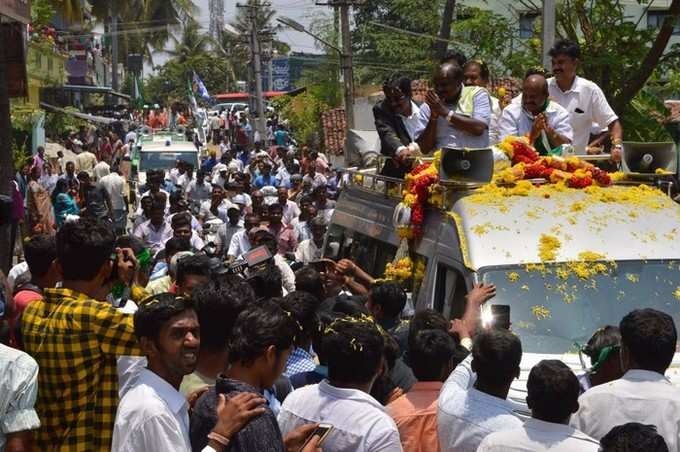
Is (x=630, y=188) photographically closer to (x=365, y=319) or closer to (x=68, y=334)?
(x=365, y=319)

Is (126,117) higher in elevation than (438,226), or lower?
lower

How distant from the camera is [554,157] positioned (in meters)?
8.96

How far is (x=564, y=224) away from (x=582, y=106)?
2509mm

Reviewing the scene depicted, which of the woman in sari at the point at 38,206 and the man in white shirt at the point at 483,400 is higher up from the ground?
the man in white shirt at the point at 483,400

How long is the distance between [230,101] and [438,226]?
82396mm

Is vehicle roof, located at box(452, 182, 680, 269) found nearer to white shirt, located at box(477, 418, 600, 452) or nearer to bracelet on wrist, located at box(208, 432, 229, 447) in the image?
white shirt, located at box(477, 418, 600, 452)

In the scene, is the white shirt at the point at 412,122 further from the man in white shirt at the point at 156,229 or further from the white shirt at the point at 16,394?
the white shirt at the point at 16,394

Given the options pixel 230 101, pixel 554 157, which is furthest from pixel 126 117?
pixel 554 157

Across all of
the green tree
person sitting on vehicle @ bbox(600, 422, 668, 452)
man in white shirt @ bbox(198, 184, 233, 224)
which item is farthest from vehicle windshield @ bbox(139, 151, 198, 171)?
the green tree

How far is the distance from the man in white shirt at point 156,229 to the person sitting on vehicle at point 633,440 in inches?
397

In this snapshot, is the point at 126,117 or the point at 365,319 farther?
the point at 126,117

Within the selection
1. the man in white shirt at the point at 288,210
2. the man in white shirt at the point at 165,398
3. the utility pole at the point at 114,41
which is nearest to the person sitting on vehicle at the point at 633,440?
the man in white shirt at the point at 165,398

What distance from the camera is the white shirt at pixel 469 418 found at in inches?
204

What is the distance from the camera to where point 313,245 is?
1395 centimetres
